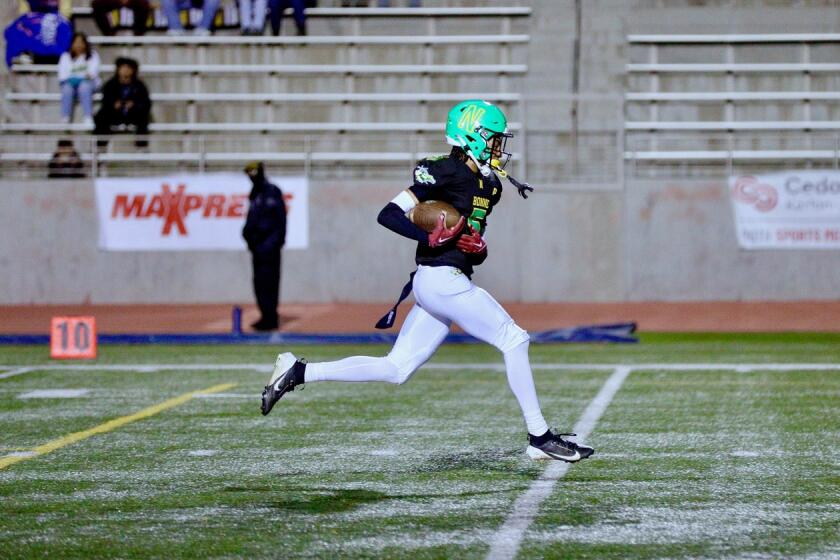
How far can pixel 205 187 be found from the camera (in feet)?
66.3

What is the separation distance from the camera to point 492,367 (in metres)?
12.2

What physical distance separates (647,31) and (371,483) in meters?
17.6

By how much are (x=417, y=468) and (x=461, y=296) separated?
0.87 meters

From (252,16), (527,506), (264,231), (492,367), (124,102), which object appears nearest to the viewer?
(527,506)

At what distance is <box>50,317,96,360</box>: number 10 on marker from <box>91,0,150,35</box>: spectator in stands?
36.1ft

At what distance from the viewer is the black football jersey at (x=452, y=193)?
6.55 metres

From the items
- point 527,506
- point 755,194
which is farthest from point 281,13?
point 527,506

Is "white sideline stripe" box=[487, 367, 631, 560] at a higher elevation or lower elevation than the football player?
lower

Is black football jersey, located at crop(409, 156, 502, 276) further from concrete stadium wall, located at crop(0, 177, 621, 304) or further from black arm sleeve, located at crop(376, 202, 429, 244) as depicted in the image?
concrete stadium wall, located at crop(0, 177, 621, 304)

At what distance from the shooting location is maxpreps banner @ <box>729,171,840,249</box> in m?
19.5

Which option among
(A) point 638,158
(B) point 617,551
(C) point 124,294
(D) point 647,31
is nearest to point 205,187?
(C) point 124,294

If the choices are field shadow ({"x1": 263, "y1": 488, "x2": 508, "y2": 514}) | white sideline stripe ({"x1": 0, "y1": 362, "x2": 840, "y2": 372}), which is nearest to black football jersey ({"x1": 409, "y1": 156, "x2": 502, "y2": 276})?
field shadow ({"x1": 263, "y1": 488, "x2": 508, "y2": 514})

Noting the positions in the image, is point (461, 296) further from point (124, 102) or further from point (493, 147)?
point (124, 102)

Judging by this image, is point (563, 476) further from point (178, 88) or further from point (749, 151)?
point (178, 88)
